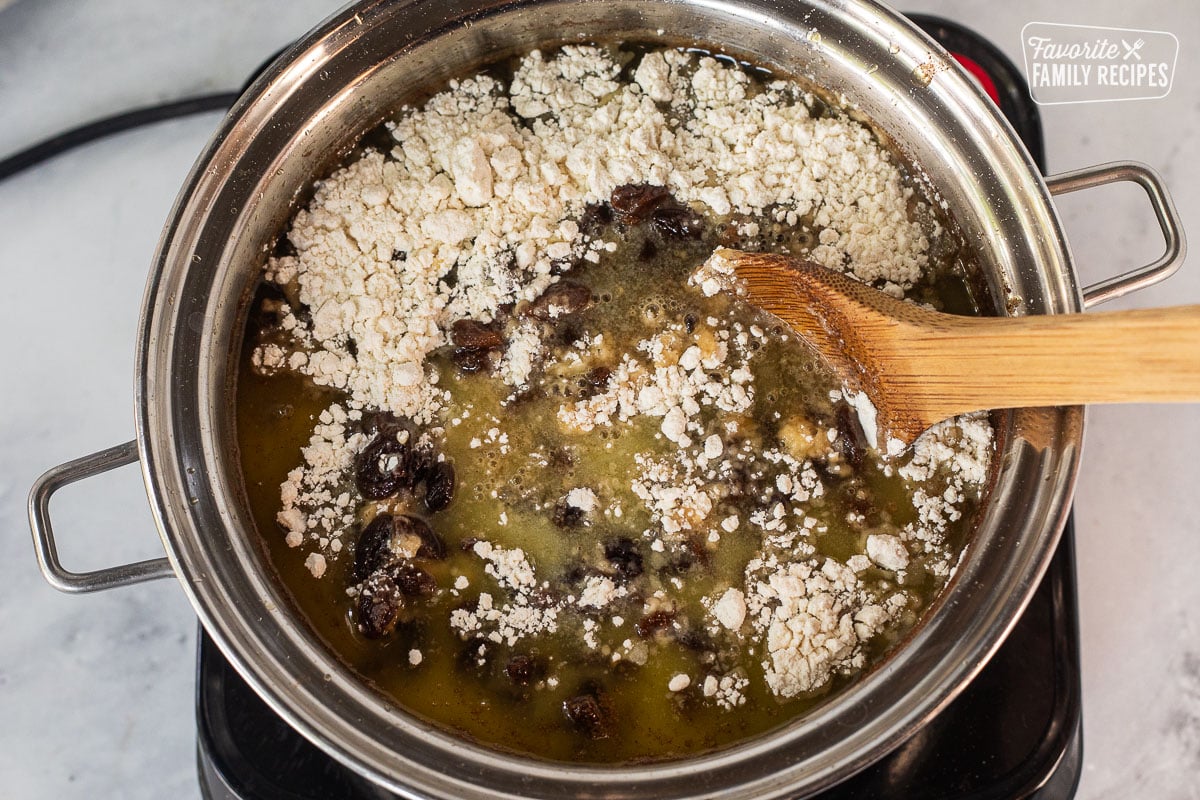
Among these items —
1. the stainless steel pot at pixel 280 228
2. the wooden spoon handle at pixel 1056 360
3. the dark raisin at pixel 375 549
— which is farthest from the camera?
the dark raisin at pixel 375 549

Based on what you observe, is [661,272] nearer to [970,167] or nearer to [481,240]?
[481,240]

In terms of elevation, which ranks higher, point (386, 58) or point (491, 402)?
point (386, 58)

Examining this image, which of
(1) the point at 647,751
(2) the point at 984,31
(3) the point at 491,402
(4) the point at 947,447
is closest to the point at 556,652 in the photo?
(1) the point at 647,751

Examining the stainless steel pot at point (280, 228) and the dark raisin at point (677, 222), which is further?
the dark raisin at point (677, 222)

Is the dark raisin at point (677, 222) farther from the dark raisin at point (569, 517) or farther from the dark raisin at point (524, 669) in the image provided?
the dark raisin at point (524, 669)

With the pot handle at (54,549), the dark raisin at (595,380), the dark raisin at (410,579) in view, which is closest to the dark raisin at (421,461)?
the dark raisin at (410,579)

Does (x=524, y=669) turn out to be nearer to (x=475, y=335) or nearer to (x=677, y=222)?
(x=475, y=335)

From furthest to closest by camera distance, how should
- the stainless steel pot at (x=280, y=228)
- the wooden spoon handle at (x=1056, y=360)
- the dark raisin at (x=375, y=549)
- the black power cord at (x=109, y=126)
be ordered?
the black power cord at (x=109, y=126) < the dark raisin at (x=375, y=549) < the stainless steel pot at (x=280, y=228) < the wooden spoon handle at (x=1056, y=360)
